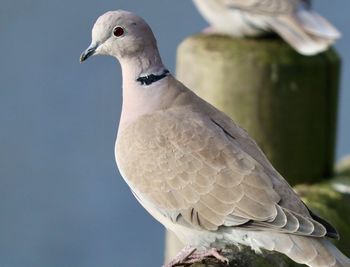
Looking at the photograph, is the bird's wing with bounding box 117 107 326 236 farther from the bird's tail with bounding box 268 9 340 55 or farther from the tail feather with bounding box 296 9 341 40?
the tail feather with bounding box 296 9 341 40

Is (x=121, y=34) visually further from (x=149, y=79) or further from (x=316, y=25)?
(x=316, y=25)

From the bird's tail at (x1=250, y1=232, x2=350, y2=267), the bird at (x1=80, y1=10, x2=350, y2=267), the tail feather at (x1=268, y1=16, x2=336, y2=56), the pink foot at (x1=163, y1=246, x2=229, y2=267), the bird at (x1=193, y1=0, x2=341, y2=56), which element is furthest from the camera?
the bird at (x1=193, y1=0, x2=341, y2=56)

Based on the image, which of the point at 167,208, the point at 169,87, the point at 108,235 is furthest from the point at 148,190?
the point at 108,235

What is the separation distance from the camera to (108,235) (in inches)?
428

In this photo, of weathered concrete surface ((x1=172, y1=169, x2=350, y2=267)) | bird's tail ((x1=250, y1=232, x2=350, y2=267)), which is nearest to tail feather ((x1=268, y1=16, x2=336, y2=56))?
weathered concrete surface ((x1=172, y1=169, x2=350, y2=267))

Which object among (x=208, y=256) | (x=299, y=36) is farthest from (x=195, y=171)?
(x=299, y=36)

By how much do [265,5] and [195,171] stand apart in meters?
3.54

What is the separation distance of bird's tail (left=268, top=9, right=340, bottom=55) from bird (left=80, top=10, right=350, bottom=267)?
7.46 ft

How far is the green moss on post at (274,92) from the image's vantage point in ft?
19.4

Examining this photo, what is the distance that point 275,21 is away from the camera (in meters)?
7.00

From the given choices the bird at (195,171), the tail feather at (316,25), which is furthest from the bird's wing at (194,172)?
the tail feather at (316,25)

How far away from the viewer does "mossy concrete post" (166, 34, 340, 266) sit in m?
5.92

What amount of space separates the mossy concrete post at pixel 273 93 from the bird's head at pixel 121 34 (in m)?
1.82

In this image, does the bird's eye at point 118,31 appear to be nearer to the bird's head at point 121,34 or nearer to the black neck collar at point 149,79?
the bird's head at point 121,34
